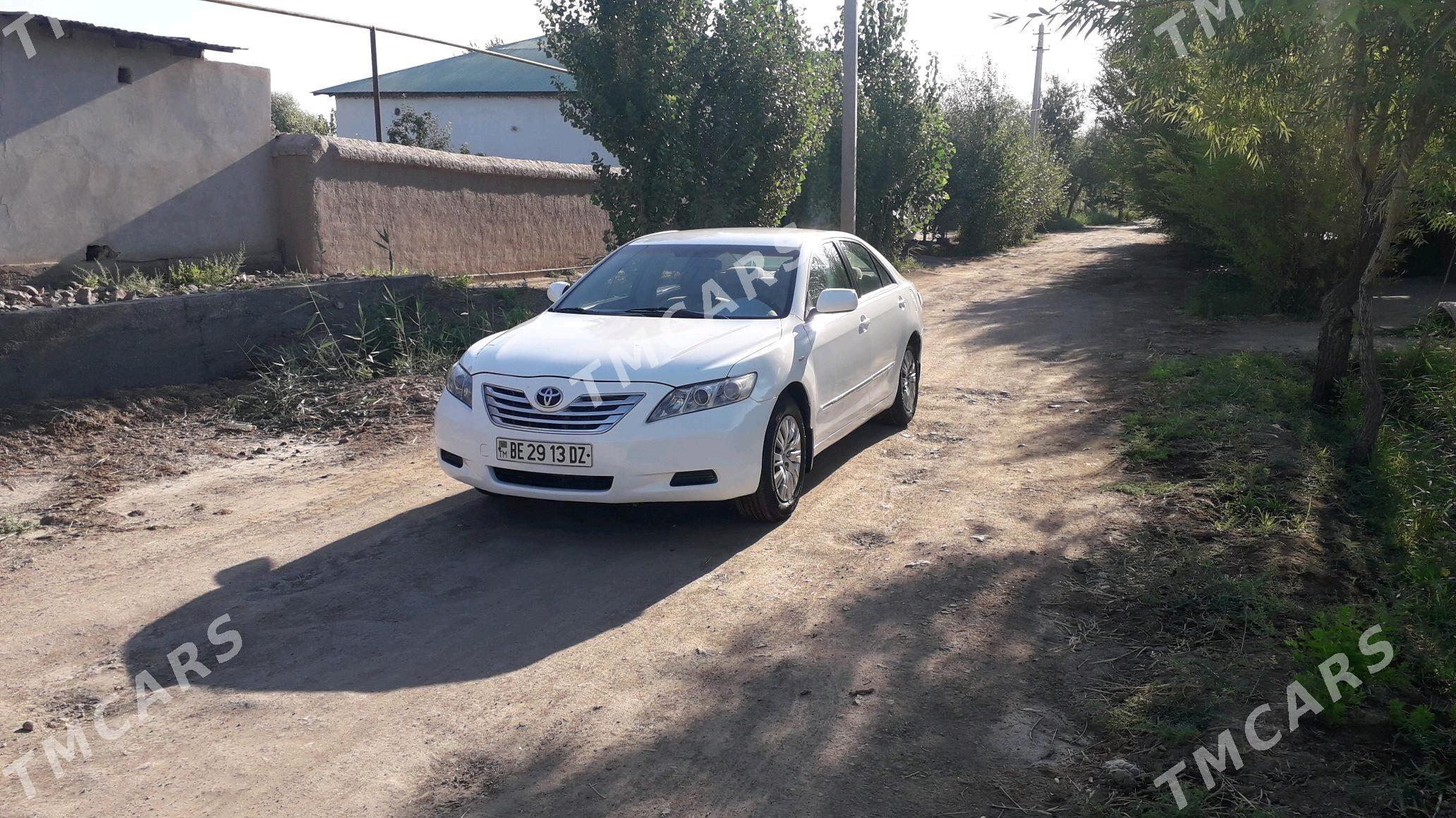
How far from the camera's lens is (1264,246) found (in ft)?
45.2

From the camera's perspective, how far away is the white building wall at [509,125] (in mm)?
32219

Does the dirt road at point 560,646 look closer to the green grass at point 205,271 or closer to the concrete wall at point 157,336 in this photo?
the concrete wall at point 157,336

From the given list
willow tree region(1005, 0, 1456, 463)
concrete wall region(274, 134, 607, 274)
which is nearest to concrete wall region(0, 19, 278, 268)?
concrete wall region(274, 134, 607, 274)

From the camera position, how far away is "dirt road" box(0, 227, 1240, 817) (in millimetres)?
3455

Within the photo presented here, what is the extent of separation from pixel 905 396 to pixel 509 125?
27116 mm

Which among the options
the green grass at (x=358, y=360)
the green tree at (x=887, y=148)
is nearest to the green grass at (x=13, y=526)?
the green grass at (x=358, y=360)

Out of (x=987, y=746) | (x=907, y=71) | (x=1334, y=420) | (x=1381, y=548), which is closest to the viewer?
(x=987, y=746)

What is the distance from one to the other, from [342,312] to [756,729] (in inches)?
293

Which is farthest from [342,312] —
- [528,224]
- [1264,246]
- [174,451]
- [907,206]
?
[907,206]

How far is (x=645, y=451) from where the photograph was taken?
5.39 meters

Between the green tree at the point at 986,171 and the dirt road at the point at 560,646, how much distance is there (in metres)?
20.9

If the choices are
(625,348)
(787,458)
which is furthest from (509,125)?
(787,458)

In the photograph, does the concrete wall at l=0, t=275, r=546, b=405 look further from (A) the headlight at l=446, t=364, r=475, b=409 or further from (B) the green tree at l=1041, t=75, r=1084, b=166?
(B) the green tree at l=1041, t=75, r=1084, b=166

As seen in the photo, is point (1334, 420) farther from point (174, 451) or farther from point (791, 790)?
point (174, 451)
